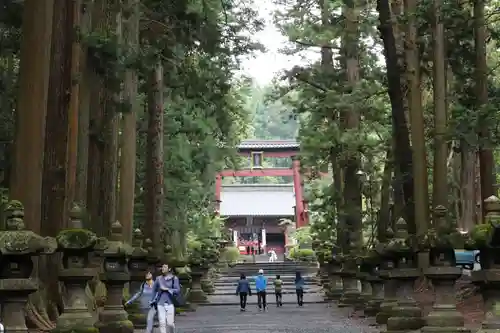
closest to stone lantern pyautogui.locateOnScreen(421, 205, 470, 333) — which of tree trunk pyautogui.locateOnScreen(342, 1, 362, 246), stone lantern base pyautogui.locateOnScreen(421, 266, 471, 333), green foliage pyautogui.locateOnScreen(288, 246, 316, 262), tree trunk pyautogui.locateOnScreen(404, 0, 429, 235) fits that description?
stone lantern base pyautogui.locateOnScreen(421, 266, 471, 333)

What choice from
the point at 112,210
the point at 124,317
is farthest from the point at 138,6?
the point at 124,317

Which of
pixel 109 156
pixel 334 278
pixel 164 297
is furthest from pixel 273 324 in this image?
pixel 334 278

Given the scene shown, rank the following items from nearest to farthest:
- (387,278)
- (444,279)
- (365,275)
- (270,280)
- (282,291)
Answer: (444,279)
(387,278)
(365,275)
(282,291)
(270,280)

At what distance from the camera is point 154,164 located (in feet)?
79.8

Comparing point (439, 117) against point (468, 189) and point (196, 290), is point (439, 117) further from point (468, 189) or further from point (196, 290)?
point (196, 290)

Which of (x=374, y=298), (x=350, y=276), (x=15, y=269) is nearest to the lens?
(x=15, y=269)

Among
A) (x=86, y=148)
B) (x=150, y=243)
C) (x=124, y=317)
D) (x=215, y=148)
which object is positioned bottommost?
(x=124, y=317)

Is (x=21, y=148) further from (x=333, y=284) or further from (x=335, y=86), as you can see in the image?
(x=333, y=284)

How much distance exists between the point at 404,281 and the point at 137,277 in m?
6.53

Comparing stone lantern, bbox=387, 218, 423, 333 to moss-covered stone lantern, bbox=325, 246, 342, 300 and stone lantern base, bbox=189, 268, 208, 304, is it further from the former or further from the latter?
stone lantern base, bbox=189, 268, 208, 304

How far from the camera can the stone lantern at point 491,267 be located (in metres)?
10.7

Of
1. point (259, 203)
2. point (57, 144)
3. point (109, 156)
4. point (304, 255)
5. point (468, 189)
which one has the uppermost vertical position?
point (259, 203)

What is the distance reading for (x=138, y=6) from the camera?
21.0 metres

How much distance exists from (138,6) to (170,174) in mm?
12041
